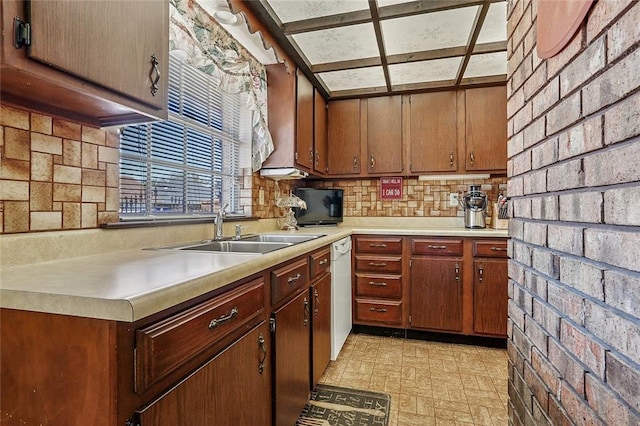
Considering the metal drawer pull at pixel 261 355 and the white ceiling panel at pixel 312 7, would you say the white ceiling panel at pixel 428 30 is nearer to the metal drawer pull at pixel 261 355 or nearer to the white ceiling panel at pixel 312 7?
the white ceiling panel at pixel 312 7

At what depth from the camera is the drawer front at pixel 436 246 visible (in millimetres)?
2695

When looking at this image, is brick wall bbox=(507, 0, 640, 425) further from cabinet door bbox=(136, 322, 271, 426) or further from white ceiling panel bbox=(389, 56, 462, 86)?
white ceiling panel bbox=(389, 56, 462, 86)

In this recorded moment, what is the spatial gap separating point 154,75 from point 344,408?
71.4 inches

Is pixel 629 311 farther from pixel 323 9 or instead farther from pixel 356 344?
pixel 356 344

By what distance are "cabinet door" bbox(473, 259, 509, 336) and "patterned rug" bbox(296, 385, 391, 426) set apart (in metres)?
1.16

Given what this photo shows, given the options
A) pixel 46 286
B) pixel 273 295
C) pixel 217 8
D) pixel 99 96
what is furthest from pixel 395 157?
pixel 46 286

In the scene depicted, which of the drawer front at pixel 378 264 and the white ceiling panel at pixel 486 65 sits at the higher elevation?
the white ceiling panel at pixel 486 65

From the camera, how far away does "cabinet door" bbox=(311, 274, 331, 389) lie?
1877 millimetres

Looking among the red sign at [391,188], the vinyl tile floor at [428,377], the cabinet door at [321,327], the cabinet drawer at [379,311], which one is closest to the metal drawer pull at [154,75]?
the cabinet door at [321,327]

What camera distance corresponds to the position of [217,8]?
1.70m

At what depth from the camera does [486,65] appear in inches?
103

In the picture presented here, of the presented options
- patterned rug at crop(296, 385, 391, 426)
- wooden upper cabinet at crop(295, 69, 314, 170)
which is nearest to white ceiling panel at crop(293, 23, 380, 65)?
wooden upper cabinet at crop(295, 69, 314, 170)

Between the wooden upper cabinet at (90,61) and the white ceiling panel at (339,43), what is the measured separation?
4.00ft

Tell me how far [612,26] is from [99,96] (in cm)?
121
